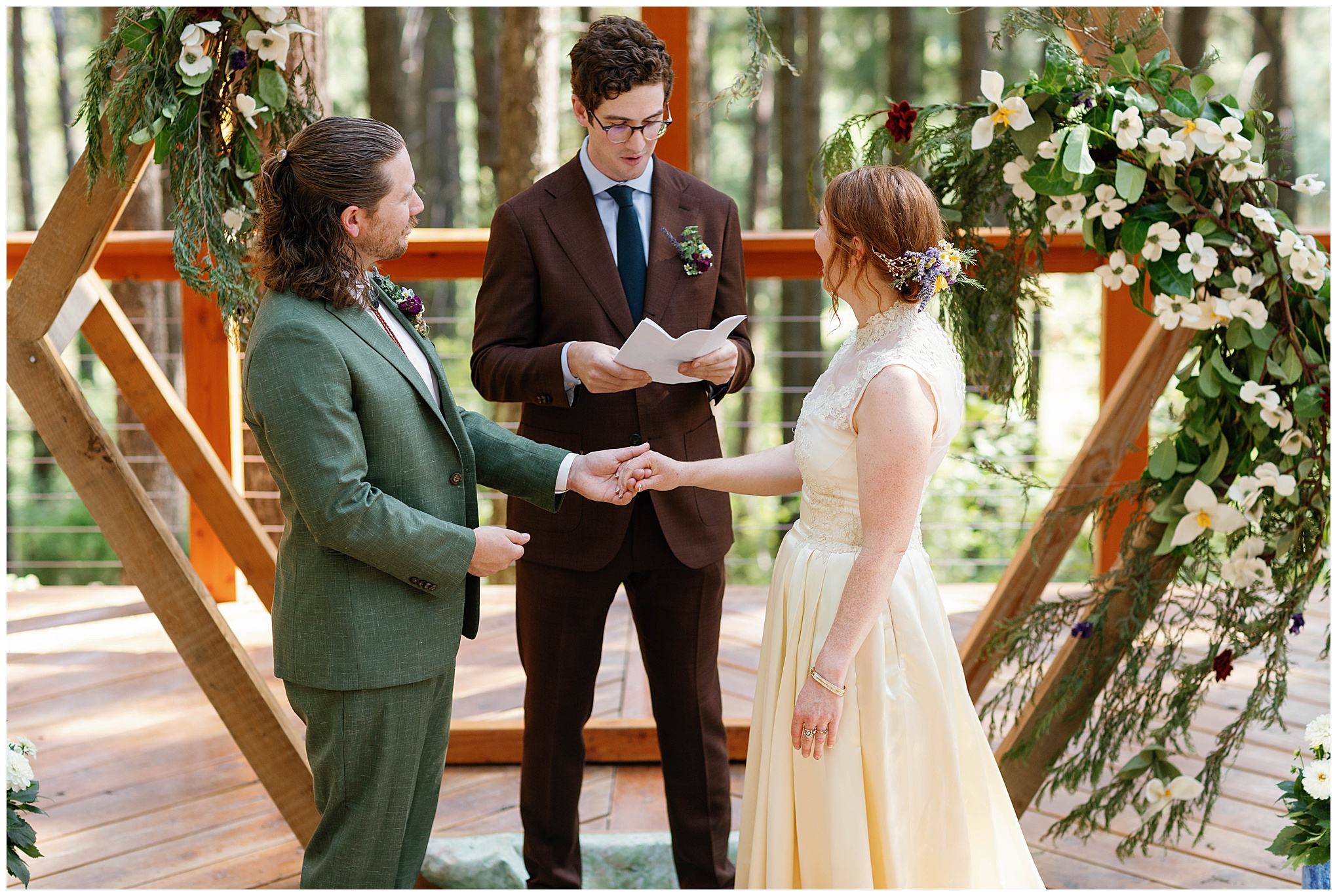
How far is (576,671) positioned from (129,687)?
1.94m

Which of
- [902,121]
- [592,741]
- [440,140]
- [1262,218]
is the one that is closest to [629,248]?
[902,121]

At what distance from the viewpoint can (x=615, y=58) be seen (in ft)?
6.82

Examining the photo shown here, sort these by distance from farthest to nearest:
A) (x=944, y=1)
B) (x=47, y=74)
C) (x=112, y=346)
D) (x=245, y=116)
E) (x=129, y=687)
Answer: (x=47, y=74), (x=129, y=687), (x=112, y=346), (x=944, y=1), (x=245, y=116)

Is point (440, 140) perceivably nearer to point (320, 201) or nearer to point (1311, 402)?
point (320, 201)

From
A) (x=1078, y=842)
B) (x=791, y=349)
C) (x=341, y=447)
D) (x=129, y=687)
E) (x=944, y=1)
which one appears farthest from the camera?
(x=791, y=349)

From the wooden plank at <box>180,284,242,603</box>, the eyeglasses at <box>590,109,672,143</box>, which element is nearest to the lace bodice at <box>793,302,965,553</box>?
the eyeglasses at <box>590,109,672,143</box>

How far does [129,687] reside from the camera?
3512 mm

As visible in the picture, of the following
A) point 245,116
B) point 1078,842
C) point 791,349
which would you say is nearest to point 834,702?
point 1078,842

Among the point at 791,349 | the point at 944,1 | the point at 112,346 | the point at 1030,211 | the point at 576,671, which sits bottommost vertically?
the point at 791,349

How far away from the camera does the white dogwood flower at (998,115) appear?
2135 mm

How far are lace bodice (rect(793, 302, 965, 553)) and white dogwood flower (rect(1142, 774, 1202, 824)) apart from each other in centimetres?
97

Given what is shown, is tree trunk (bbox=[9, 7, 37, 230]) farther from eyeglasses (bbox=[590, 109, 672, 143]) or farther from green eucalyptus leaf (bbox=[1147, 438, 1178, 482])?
green eucalyptus leaf (bbox=[1147, 438, 1178, 482])

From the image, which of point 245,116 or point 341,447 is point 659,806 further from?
point 245,116

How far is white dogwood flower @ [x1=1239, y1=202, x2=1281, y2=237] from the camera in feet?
6.84
